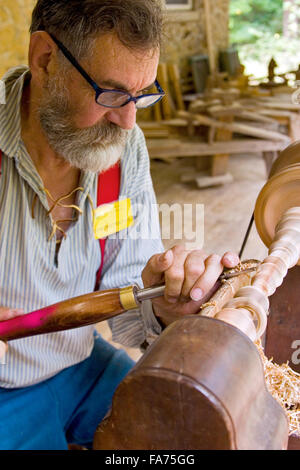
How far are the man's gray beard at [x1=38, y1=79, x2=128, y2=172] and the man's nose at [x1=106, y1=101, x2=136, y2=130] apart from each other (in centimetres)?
2

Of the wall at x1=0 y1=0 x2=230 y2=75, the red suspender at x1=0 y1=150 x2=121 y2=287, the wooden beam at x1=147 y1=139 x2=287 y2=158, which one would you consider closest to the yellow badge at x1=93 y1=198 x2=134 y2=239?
the red suspender at x1=0 y1=150 x2=121 y2=287

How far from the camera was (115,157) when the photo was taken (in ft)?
3.76

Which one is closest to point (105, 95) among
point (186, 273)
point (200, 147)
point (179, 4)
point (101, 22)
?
point (101, 22)

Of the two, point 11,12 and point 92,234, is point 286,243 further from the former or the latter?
point 11,12

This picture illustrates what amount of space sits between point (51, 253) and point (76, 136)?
0.30m

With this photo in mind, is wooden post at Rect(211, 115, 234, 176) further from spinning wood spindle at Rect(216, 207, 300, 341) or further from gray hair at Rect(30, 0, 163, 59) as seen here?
spinning wood spindle at Rect(216, 207, 300, 341)

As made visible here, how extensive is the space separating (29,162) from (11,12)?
3152mm

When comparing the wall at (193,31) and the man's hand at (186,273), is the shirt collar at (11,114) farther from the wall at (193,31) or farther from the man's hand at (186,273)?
the wall at (193,31)

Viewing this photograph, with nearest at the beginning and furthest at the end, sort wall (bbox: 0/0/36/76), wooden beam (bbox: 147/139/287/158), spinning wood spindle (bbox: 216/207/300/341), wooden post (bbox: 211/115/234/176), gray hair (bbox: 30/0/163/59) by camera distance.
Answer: spinning wood spindle (bbox: 216/207/300/341) < gray hair (bbox: 30/0/163/59) < wall (bbox: 0/0/36/76) < wooden beam (bbox: 147/139/287/158) < wooden post (bbox: 211/115/234/176)

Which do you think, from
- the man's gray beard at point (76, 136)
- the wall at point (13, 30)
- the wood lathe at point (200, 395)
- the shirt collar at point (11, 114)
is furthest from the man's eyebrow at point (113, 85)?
the wall at point (13, 30)

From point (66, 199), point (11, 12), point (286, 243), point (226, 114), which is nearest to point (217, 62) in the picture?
point (226, 114)

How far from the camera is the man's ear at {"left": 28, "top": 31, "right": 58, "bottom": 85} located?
1.06 metres

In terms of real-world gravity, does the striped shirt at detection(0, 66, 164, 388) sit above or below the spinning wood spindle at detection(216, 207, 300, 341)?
below

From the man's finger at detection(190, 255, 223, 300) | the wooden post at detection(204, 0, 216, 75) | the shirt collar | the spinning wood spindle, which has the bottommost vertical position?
the wooden post at detection(204, 0, 216, 75)
